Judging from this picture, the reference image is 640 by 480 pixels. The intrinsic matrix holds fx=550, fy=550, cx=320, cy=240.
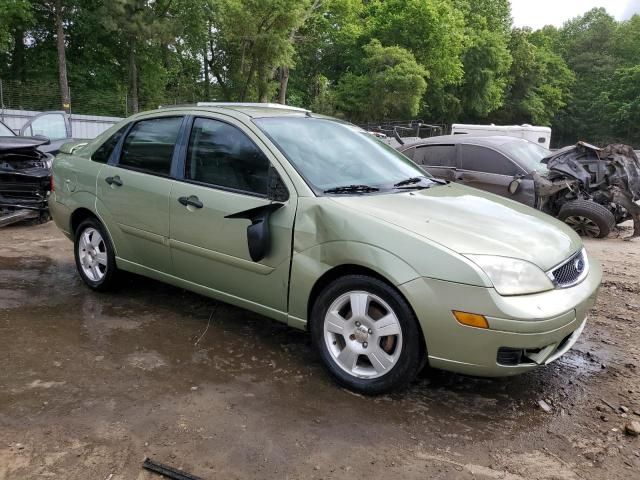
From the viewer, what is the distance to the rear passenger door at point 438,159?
348 inches

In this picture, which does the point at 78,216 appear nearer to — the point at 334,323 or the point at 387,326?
the point at 334,323

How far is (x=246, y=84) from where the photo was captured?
93.0ft

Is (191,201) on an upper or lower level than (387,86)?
lower

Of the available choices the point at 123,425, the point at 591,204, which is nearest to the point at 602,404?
the point at 123,425

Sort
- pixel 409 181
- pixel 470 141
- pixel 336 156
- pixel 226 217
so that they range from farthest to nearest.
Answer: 1. pixel 470 141
2. pixel 409 181
3. pixel 336 156
4. pixel 226 217

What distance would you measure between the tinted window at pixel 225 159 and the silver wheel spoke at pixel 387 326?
1.15 meters

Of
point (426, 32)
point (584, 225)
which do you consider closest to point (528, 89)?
point (426, 32)

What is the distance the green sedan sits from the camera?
288cm

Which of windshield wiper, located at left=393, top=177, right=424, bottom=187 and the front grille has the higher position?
windshield wiper, located at left=393, top=177, right=424, bottom=187

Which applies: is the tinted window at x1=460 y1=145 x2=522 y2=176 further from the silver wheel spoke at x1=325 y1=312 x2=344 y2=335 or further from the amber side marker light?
the amber side marker light

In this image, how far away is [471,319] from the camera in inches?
111

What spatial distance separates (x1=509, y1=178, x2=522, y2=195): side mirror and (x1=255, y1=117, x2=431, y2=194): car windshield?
4.33 m

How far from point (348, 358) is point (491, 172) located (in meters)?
6.09

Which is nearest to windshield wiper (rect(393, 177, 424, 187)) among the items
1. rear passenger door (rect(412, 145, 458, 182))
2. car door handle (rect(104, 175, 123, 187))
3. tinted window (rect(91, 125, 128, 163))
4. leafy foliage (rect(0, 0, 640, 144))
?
car door handle (rect(104, 175, 123, 187))
